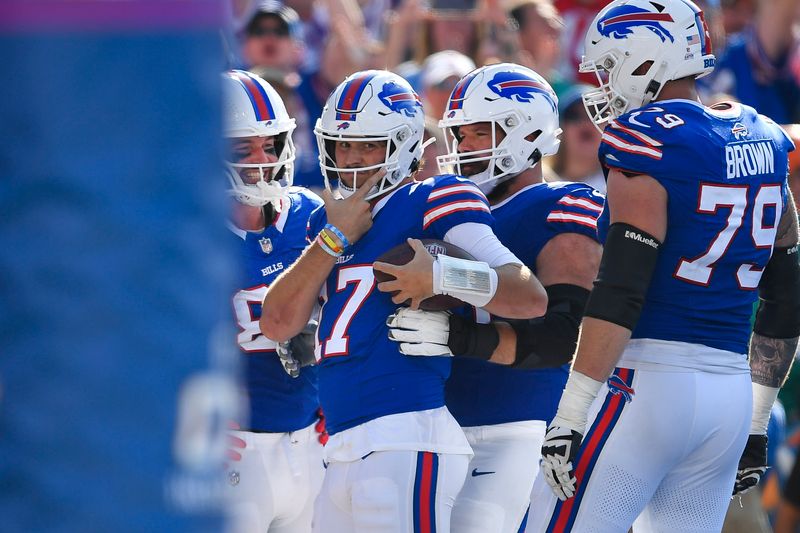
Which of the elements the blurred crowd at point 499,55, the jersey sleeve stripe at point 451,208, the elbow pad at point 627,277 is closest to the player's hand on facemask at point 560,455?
the elbow pad at point 627,277

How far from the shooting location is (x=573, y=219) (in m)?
3.77

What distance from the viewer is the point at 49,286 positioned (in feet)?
3.41

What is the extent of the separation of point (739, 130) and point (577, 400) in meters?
0.95

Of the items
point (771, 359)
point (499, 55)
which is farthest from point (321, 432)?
point (499, 55)

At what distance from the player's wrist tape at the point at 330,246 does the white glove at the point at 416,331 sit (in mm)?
252

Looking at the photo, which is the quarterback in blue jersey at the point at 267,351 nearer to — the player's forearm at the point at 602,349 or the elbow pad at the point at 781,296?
the player's forearm at the point at 602,349

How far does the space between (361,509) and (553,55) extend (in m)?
5.36

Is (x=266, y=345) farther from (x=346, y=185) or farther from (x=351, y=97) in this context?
(x=351, y=97)

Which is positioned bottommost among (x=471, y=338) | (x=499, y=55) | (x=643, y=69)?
(x=499, y=55)

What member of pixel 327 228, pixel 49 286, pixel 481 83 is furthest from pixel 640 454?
pixel 49 286

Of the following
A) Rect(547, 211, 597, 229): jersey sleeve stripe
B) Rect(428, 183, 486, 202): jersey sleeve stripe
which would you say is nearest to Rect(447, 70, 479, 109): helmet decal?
Rect(547, 211, 597, 229): jersey sleeve stripe

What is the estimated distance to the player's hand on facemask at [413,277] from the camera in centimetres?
326

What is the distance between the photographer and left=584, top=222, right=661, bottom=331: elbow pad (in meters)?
3.22

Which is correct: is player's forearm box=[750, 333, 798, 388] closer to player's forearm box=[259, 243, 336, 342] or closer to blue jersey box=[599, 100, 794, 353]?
blue jersey box=[599, 100, 794, 353]
